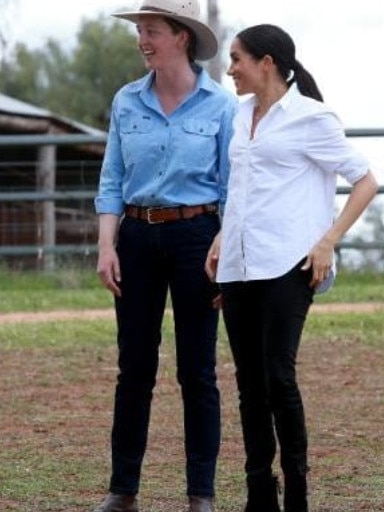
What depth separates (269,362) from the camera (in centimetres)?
588

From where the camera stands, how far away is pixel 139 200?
626 centimetres

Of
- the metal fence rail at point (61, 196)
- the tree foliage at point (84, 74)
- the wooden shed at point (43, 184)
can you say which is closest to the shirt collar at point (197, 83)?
the metal fence rail at point (61, 196)

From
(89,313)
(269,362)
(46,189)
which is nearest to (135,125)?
(269,362)

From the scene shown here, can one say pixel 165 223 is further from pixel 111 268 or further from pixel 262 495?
pixel 262 495

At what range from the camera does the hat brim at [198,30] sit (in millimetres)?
6168

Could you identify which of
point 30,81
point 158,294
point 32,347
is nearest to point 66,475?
point 158,294

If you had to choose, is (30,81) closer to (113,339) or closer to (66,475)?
(113,339)

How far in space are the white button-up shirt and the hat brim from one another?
464mm

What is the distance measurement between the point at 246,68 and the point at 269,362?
1020 mm

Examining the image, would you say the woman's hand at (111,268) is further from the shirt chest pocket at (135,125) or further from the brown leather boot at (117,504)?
the brown leather boot at (117,504)

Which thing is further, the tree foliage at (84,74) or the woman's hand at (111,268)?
the tree foliage at (84,74)

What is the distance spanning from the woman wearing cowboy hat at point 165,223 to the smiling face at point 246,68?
0.92 feet

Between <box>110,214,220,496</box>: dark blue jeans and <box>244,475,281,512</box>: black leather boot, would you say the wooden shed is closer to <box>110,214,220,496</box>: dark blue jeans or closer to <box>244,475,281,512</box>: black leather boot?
<box>110,214,220,496</box>: dark blue jeans

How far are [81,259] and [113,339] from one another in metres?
5.27
